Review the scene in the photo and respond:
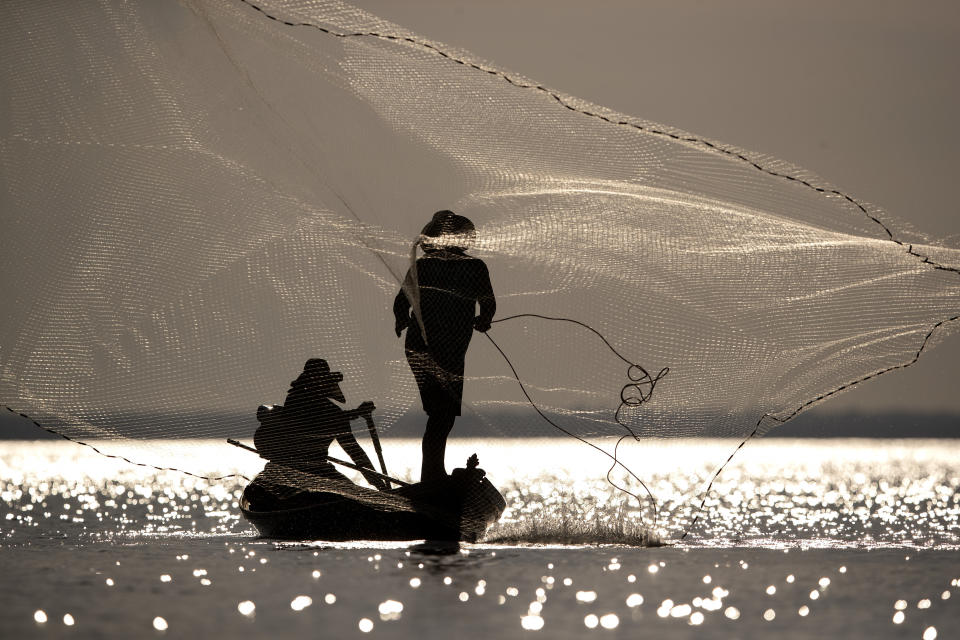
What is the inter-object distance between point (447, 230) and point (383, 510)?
3046 millimetres

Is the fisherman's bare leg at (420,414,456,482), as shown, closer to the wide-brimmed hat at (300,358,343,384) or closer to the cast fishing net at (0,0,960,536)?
the cast fishing net at (0,0,960,536)

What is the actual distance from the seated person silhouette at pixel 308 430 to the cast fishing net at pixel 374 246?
0.17 metres

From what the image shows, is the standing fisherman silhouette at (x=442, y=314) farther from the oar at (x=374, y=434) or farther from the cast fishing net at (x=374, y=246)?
the oar at (x=374, y=434)

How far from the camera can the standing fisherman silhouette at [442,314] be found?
1279cm

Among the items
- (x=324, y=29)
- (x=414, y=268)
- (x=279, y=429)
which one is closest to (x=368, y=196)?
(x=414, y=268)

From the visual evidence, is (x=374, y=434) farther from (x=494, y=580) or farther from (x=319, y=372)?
(x=494, y=580)

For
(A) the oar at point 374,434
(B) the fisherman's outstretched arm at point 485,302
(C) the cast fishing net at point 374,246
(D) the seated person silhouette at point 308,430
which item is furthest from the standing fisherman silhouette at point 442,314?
(D) the seated person silhouette at point 308,430

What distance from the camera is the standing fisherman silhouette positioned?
1279 cm

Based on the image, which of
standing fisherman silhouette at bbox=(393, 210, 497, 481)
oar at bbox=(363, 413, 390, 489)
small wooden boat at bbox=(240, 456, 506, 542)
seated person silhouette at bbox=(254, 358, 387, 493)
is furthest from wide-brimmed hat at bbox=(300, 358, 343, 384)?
small wooden boat at bbox=(240, 456, 506, 542)

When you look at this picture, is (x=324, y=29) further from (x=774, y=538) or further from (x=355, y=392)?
(x=774, y=538)

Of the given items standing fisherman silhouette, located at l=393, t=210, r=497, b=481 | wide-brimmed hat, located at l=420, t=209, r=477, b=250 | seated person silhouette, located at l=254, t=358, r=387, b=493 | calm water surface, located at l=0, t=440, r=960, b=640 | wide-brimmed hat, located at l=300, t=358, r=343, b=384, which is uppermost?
wide-brimmed hat, located at l=420, t=209, r=477, b=250

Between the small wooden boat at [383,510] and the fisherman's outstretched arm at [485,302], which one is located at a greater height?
the fisherman's outstretched arm at [485,302]

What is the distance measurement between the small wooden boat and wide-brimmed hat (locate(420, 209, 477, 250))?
2.27 m

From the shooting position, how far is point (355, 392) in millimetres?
13141
